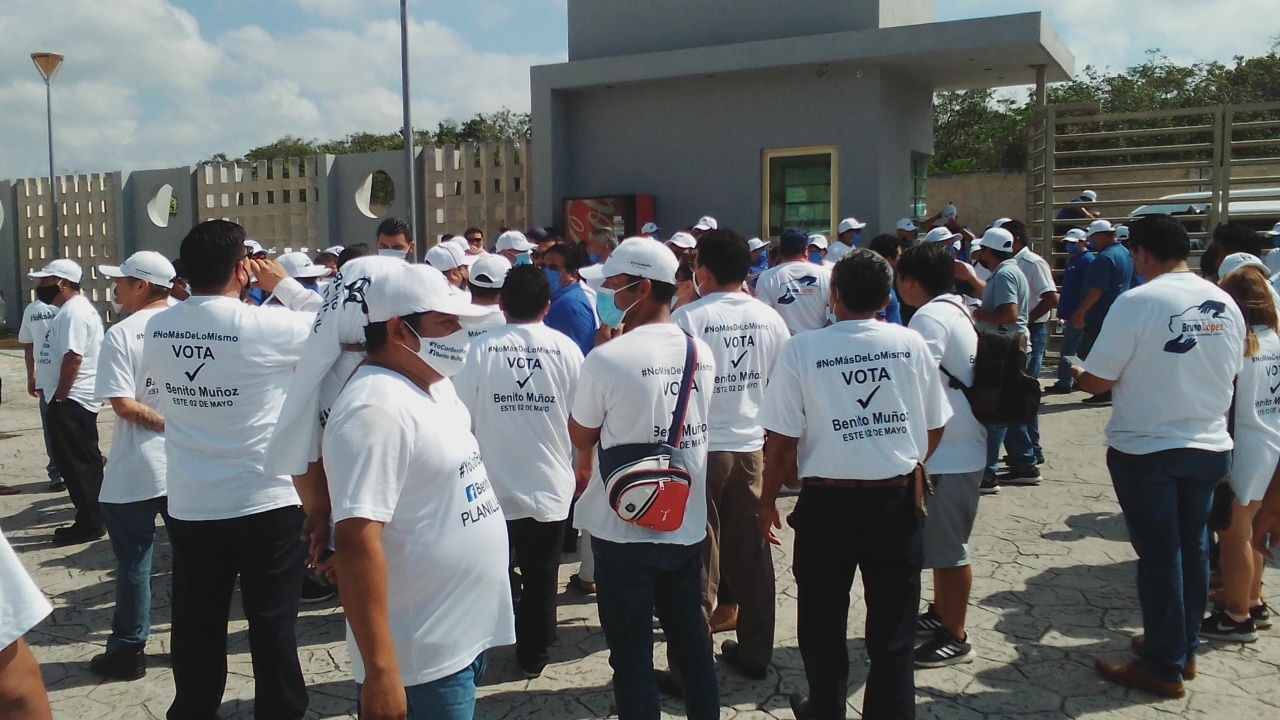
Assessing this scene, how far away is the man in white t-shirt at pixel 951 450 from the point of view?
442 centimetres

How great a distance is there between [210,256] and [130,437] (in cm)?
143

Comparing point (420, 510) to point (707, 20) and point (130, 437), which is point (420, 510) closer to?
point (130, 437)

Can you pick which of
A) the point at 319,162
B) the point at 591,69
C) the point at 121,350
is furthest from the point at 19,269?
the point at 121,350

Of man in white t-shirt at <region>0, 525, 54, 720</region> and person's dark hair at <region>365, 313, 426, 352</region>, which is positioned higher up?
person's dark hair at <region>365, 313, 426, 352</region>

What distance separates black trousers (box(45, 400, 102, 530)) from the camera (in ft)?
23.3

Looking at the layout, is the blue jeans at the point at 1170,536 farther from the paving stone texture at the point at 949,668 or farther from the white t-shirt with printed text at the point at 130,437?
the white t-shirt with printed text at the point at 130,437

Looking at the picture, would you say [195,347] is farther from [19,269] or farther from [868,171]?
[19,269]

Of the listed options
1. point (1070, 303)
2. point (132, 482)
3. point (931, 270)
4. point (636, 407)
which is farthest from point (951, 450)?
point (1070, 303)

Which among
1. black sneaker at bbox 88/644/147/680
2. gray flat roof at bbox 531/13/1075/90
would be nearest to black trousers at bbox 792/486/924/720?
black sneaker at bbox 88/644/147/680

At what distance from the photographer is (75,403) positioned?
7195mm

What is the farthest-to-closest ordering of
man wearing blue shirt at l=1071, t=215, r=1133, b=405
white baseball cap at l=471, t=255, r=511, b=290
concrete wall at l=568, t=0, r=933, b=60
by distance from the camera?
concrete wall at l=568, t=0, r=933, b=60 < man wearing blue shirt at l=1071, t=215, r=1133, b=405 < white baseball cap at l=471, t=255, r=511, b=290

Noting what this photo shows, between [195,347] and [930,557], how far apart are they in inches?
130

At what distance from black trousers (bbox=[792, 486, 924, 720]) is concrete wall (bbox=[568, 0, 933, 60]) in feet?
40.9

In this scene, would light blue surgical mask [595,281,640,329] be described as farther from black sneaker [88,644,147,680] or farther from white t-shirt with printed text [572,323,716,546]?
black sneaker [88,644,147,680]
